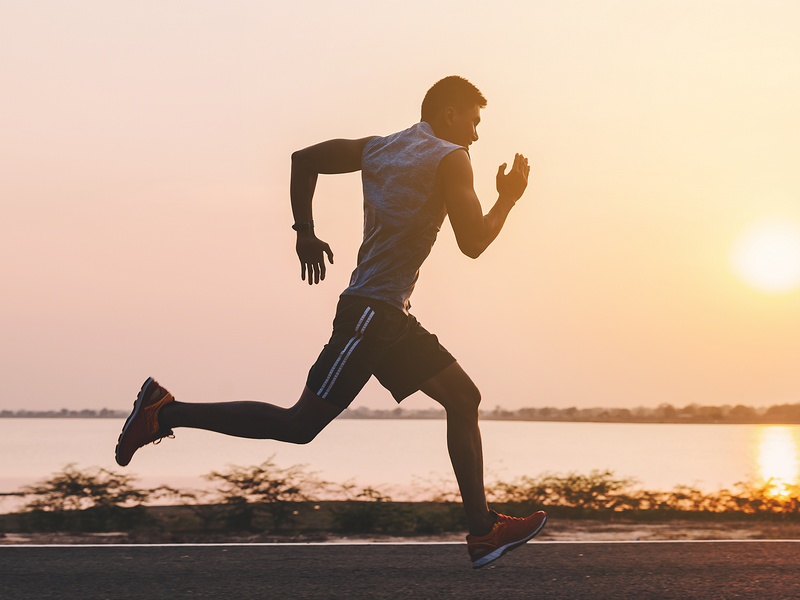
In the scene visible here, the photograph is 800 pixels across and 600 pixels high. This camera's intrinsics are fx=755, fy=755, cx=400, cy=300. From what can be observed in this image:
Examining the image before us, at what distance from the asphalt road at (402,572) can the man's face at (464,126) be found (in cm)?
261

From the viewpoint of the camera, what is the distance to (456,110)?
140 inches

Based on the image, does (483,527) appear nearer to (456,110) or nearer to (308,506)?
(456,110)

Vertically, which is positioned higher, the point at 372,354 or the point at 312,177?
the point at 312,177

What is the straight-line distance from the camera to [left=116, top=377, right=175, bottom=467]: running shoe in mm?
3453

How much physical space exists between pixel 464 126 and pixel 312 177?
30.5 inches

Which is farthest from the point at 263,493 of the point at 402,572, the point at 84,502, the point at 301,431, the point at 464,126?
the point at 464,126

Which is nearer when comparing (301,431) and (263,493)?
(301,431)

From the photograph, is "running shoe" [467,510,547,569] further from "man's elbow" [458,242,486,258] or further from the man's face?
the man's face

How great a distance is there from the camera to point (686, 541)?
6.35 metres

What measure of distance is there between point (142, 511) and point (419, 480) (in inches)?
123

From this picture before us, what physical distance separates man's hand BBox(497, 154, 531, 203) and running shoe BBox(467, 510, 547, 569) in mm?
1523

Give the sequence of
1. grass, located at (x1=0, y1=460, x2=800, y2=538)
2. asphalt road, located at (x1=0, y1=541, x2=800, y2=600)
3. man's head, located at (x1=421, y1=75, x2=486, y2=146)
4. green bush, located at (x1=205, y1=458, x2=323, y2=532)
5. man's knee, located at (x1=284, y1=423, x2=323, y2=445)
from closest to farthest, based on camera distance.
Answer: man's knee, located at (x1=284, y1=423, x2=323, y2=445) → man's head, located at (x1=421, y1=75, x2=486, y2=146) → asphalt road, located at (x1=0, y1=541, x2=800, y2=600) → grass, located at (x1=0, y1=460, x2=800, y2=538) → green bush, located at (x1=205, y1=458, x2=323, y2=532)

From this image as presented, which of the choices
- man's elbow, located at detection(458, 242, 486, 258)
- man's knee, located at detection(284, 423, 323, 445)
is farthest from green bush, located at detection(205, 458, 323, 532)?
man's elbow, located at detection(458, 242, 486, 258)

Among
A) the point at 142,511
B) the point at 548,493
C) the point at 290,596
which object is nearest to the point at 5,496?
the point at 142,511
